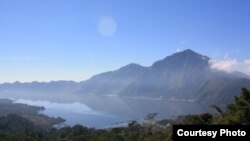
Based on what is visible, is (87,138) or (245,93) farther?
(87,138)

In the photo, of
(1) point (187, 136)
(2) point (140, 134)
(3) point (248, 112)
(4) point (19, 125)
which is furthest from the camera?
(4) point (19, 125)

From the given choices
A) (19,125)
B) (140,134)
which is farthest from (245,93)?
(19,125)

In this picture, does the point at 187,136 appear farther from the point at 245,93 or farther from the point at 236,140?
the point at 245,93

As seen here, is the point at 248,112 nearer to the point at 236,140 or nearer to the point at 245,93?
the point at 245,93

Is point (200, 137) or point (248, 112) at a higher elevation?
point (248, 112)

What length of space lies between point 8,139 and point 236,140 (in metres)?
87.0

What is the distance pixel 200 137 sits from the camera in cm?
1469

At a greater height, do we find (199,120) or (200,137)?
(199,120)

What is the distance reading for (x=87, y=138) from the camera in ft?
325

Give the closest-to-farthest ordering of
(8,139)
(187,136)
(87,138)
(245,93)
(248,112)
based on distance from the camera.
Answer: (187,136)
(248,112)
(245,93)
(8,139)
(87,138)

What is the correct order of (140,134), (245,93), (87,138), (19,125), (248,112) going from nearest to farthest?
(248,112)
(245,93)
(140,134)
(87,138)
(19,125)

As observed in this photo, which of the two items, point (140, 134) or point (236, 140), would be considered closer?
point (236, 140)

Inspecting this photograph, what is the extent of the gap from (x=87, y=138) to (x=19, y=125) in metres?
98.2

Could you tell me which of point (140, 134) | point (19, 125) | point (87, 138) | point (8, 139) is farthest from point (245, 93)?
point (19, 125)
